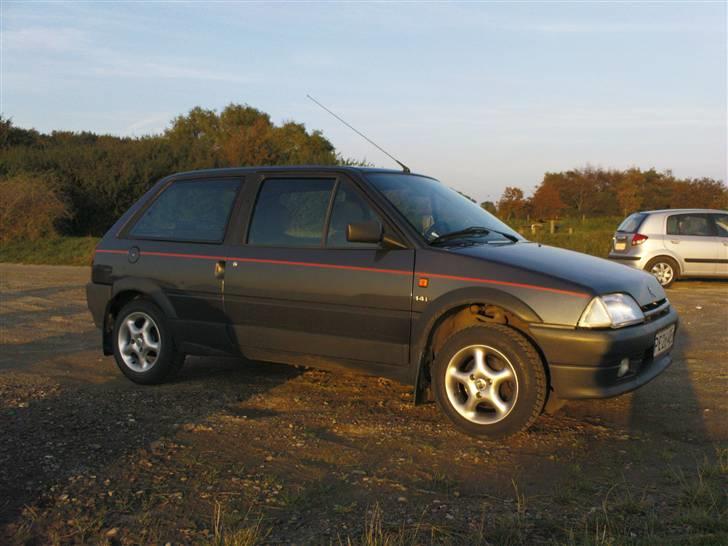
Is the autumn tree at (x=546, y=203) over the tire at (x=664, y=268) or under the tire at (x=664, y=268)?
over

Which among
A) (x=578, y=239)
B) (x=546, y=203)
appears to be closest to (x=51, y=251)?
(x=578, y=239)

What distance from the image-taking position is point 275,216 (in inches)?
227

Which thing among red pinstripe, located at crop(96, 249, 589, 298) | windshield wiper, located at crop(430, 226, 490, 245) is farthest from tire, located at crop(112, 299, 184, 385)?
windshield wiper, located at crop(430, 226, 490, 245)

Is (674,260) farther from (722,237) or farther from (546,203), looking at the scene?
(546,203)

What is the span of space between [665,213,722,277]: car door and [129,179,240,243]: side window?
11.1 metres

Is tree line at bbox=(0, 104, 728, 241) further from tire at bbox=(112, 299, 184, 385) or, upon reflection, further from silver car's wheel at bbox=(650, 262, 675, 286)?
tire at bbox=(112, 299, 184, 385)

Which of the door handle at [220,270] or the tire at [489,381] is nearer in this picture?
the tire at [489,381]

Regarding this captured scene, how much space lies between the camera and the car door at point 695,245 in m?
14.6

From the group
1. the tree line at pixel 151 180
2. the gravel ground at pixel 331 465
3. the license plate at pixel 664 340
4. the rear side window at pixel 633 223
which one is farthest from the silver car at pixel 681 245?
the license plate at pixel 664 340

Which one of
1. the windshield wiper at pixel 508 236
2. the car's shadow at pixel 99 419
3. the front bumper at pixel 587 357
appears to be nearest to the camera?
the car's shadow at pixel 99 419

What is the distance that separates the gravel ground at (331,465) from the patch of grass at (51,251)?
13.9 meters

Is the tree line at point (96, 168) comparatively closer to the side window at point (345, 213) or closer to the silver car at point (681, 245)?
the silver car at point (681, 245)

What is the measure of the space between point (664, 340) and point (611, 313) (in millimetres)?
781

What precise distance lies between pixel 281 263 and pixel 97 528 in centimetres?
260
